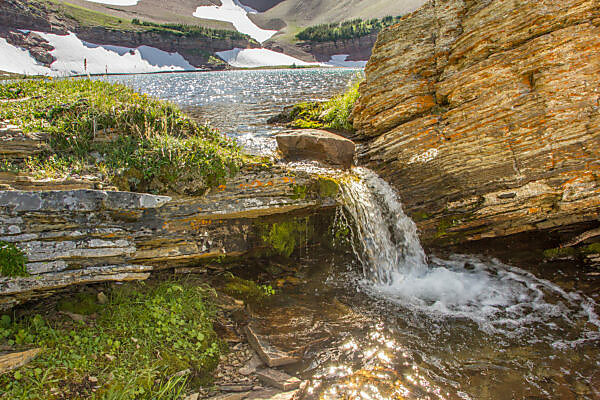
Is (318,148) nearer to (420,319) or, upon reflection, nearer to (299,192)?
(299,192)

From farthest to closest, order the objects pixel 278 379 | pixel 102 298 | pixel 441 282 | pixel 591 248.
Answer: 1. pixel 441 282
2. pixel 591 248
3. pixel 102 298
4. pixel 278 379

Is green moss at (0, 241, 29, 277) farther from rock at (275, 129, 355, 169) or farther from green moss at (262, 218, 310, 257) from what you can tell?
rock at (275, 129, 355, 169)

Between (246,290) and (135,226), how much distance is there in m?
2.40

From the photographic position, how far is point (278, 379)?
4.49m

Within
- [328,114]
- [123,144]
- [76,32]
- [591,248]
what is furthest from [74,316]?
[76,32]

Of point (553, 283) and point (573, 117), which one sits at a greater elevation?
point (573, 117)

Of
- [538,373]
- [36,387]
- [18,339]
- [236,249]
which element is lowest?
[538,373]

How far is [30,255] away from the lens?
4.39 m

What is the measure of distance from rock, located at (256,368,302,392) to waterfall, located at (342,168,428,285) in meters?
3.42

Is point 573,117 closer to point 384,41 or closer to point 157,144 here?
point 384,41

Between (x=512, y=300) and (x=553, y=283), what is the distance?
1193 millimetres

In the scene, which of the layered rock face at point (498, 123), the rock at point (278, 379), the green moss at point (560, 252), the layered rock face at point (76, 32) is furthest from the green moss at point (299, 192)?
the layered rock face at point (76, 32)

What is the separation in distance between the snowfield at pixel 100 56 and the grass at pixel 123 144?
5488 inches

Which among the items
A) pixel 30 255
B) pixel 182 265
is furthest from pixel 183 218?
pixel 30 255
